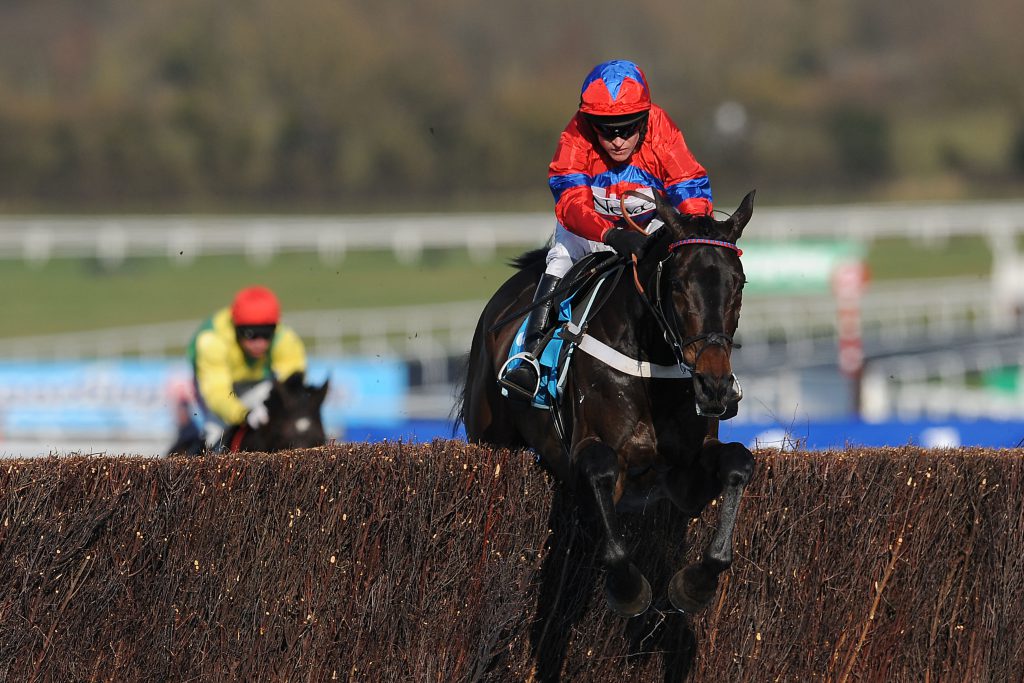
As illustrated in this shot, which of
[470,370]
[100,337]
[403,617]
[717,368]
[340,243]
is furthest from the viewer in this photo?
[340,243]

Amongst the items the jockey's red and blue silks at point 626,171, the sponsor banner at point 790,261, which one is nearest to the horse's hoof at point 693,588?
the jockey's red and blue silks at point 626,171

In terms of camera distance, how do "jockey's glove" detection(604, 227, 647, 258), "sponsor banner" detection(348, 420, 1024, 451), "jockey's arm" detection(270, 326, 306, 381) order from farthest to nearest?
"sponsor banner" detection(348, 420, 1024, 451), "jockey's arm" detection(270, 326, 306, 381), "jockey's glove" detection(604, 227, 647, 258)

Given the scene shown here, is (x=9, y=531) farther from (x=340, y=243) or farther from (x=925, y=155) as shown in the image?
(x=925, y=155)

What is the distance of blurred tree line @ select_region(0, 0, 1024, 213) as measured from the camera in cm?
3191

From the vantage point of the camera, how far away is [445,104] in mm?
31969

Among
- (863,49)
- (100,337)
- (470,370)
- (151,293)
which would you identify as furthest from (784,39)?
(470,370)

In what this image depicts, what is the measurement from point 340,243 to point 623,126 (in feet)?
83.3

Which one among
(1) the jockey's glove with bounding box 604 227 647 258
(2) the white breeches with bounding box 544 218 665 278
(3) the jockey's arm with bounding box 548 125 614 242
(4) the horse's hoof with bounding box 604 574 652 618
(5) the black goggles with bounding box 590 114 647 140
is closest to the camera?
(4) the horse's hoof with bounding box 604 574 652 618

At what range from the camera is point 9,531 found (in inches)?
177

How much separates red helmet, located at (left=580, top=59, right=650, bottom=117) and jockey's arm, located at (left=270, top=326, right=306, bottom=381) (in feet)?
10.1

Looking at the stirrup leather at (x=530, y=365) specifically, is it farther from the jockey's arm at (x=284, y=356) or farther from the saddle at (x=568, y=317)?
the jockey's arm at (x=284, y=356)

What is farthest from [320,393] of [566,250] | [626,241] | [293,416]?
[626,241]

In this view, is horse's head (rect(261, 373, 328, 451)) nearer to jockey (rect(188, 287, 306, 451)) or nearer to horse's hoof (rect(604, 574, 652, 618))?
jockey (rect(188, 287, 306, 451))

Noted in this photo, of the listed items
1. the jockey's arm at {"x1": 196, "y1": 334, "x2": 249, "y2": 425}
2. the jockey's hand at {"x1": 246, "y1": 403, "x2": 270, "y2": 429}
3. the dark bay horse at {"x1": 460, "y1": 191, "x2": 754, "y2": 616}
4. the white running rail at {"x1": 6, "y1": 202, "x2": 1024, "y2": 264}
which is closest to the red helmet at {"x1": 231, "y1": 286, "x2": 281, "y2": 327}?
the jockey's arm at {"x1": 196, "y1": 334, "x2": 249, "y2": 425}
